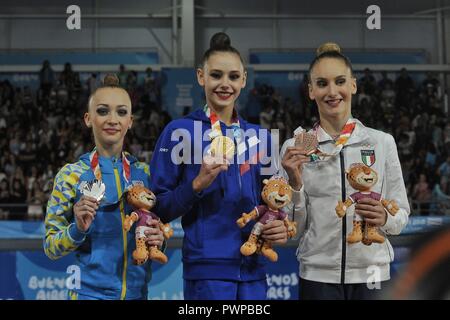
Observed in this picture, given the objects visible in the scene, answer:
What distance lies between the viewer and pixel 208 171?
2027 mm

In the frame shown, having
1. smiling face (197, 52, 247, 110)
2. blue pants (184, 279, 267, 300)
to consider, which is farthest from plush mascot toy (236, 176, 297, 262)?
smiling face (197, 52, 247, 110)

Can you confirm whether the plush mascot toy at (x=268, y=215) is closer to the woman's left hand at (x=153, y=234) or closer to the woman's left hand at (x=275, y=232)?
the woman's left hand at (x=275, y=232)

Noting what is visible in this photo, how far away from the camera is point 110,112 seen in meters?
2.25

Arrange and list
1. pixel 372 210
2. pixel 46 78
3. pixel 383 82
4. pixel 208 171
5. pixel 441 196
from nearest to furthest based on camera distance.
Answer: pixel 208 171 < pixel 372 210 < pixel 441 196 < pixel 383 82 < pixel 46 78

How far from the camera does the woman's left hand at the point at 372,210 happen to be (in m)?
2.13

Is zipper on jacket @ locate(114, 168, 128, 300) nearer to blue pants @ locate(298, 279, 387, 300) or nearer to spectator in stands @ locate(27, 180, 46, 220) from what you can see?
blue pants @ locate(298, 279, 387, 300)

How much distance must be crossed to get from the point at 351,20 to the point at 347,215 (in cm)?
303

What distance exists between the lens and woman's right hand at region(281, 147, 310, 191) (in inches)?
82.7

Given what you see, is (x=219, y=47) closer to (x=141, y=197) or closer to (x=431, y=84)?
(x=141, y=197)

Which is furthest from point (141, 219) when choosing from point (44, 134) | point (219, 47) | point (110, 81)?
point (44, 134)

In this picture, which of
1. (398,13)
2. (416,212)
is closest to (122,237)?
(416,212)

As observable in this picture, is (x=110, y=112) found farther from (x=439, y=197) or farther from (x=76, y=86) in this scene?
(x=76, y=86)

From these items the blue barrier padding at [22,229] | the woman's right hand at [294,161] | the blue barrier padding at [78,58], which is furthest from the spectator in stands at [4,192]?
the woman's right hand at [294,161]

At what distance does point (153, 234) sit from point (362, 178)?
739 mm
